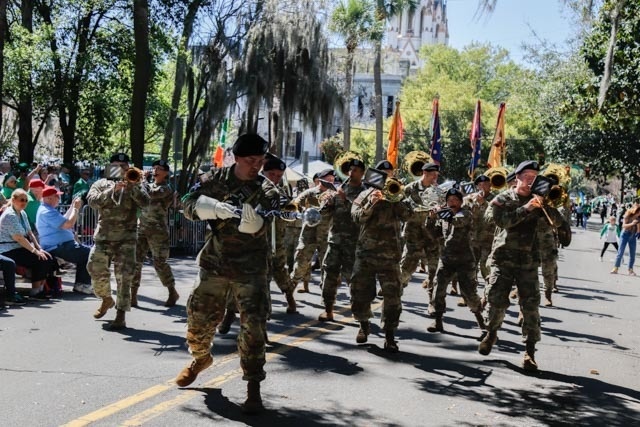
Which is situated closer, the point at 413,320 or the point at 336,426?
the point at 336,426

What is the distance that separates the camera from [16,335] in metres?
7.88

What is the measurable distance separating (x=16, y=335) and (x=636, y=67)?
1334 centimetres

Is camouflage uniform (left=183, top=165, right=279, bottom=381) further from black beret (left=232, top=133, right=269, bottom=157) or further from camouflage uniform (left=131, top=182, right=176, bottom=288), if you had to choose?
camouflage uniform (left=131, top=182, right=176, bottom=288)

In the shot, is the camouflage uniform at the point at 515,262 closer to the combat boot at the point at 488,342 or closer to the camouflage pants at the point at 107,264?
the combat boot at the point at 488,342

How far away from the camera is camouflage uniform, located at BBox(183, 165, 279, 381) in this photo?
5648 mm

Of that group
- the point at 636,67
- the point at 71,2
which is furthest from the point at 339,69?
the point at 636,67

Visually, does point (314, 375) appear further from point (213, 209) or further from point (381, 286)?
point (213, 209)

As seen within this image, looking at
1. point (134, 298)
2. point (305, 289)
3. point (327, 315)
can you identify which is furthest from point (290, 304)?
point (305, 289)

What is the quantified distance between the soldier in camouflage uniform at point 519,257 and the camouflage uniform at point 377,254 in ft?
3.17

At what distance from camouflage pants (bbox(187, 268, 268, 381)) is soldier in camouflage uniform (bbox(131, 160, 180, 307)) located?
426 centimetres

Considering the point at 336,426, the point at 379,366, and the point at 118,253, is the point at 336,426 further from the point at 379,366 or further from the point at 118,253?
the point at 118,253

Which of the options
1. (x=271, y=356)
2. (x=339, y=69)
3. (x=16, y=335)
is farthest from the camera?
(x=339, y=69)

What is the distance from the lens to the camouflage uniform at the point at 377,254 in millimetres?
7949

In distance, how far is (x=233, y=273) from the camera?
571 cm
